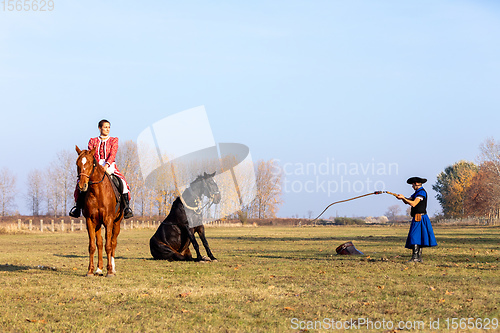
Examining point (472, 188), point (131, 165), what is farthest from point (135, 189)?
point (472, 188)

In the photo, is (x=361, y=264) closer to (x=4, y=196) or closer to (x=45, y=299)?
(x=45, y=299)

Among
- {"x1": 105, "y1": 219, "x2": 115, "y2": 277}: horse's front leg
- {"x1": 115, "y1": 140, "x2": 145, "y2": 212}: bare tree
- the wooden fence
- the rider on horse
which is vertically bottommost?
the wooden fence

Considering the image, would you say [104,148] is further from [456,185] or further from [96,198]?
[456,185]

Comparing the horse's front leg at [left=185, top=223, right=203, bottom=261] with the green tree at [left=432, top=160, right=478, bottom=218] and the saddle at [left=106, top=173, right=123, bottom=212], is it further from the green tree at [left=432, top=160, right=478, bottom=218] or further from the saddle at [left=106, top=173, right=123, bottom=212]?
the green tree at [left=432, top=160, right=478, bottom=218]

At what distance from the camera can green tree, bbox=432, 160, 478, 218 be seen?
97.6 meters

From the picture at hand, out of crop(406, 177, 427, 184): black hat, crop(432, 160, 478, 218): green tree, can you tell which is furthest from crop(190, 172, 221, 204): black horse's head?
crop(432, 160, 478, 218): green tree

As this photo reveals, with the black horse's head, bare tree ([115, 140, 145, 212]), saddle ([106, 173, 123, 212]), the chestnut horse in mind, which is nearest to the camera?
the chestnut horse

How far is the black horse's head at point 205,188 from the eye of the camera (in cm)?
1503

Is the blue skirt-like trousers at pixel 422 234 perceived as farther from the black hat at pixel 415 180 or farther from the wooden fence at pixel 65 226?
the wooden fence at pixel 65 226

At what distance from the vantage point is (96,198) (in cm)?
1120

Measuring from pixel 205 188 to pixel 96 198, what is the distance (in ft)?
14.7

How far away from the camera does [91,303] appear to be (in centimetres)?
784

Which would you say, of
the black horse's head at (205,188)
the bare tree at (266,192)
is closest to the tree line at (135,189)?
the bare tree at (266,192)

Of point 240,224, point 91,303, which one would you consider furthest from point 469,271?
point 240,224
